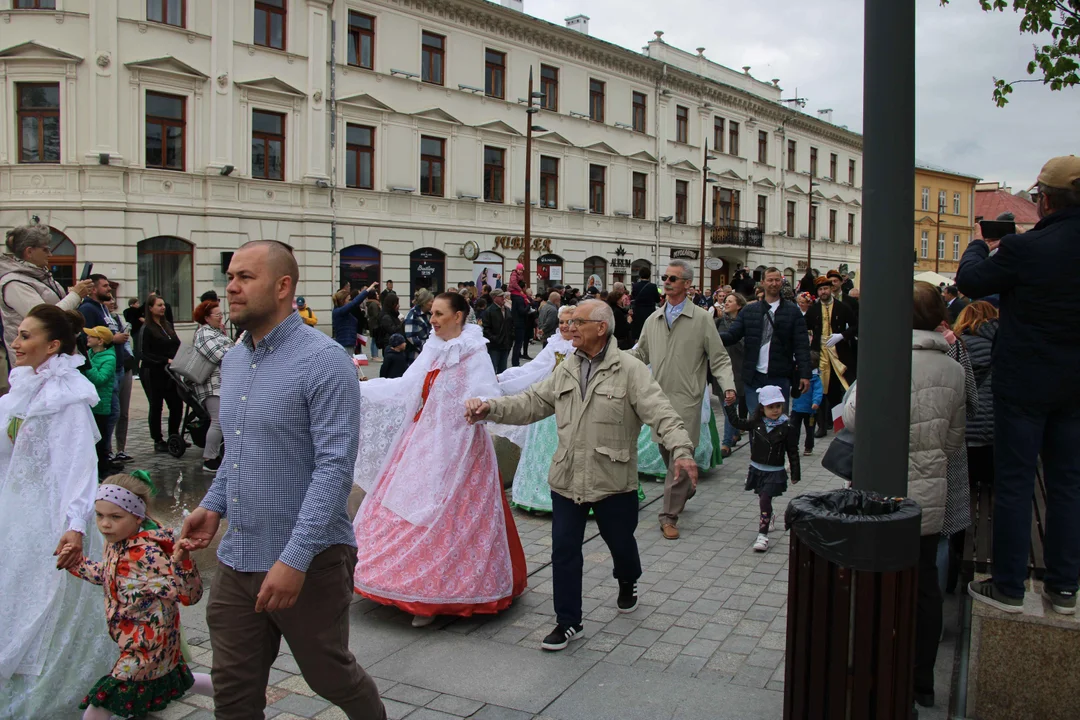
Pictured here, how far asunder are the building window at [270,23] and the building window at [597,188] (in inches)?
548

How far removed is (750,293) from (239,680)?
39.8 ft

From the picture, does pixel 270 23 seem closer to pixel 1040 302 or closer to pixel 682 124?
pixel 682 124

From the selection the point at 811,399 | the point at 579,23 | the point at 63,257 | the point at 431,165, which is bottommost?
the point at 811,399

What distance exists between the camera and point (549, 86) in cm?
3369


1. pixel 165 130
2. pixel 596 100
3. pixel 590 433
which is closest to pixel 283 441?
pixel 590 433

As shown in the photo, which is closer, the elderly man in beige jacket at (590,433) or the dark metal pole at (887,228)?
the dark metal pole at (887,228)

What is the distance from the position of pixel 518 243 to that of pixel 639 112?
10055 millimetres

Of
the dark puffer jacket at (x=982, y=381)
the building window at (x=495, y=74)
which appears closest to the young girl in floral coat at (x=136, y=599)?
the dark puffer jacket at (x=982, y=381)

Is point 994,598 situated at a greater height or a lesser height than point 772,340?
lesser

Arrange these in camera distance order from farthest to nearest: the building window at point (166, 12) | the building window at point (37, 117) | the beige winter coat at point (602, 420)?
the building window at point (166, 12), the building window at point (37, 117), the beige winter coat at point (602, 420)

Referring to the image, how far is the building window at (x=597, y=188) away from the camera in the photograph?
118 feet

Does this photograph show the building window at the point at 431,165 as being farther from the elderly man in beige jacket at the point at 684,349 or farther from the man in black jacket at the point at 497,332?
the elderly man in beige jacket at the point at 684,349

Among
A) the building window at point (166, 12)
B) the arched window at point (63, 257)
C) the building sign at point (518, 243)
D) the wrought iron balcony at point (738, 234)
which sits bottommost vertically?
the arched window at point (63, 257)

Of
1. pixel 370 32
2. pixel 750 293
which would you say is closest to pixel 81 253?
pixel 370 32
